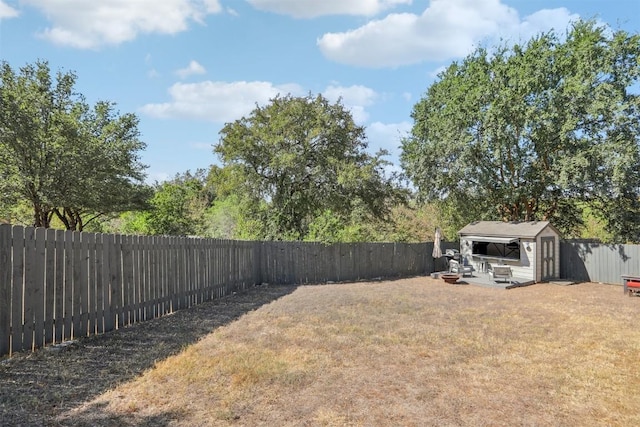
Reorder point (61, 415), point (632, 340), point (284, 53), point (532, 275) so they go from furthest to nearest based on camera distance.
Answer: point (532, 275) < point (284, 53) < point (632, 340) < point (61, 415)

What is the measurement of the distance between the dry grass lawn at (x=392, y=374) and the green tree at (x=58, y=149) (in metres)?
12.5

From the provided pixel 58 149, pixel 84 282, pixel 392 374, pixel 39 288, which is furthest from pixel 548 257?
pixel 58 149

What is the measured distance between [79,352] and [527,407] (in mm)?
5530

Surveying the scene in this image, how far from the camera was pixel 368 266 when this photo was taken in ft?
55.0

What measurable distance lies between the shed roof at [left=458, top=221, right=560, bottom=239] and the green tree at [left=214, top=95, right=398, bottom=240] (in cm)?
451

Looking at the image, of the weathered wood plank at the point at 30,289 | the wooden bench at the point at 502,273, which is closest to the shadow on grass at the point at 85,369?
the weathered wood plank at the point at 30,289

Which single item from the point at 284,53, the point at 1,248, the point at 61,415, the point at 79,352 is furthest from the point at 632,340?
the point at 284,53

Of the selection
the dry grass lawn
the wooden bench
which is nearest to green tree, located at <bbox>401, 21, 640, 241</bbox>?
the wooden bench

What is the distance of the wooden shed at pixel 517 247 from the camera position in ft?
51.3

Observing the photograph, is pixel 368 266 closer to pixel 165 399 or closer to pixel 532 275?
pixel 532 275

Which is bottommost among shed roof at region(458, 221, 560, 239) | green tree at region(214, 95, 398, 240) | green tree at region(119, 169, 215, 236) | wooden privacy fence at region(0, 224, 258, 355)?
wooden privacy fence at region(0, 224, 258, 355)

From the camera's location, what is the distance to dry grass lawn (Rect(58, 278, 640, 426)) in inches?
141

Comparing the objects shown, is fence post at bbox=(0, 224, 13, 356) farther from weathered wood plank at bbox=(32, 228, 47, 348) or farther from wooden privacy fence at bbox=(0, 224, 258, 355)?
weathered wood plank at bbox=(32, 228, 47, 348)

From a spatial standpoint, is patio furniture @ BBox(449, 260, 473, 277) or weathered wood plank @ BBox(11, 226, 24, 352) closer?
weathered wood plank @ BBox(11, 226, 24, 352)
